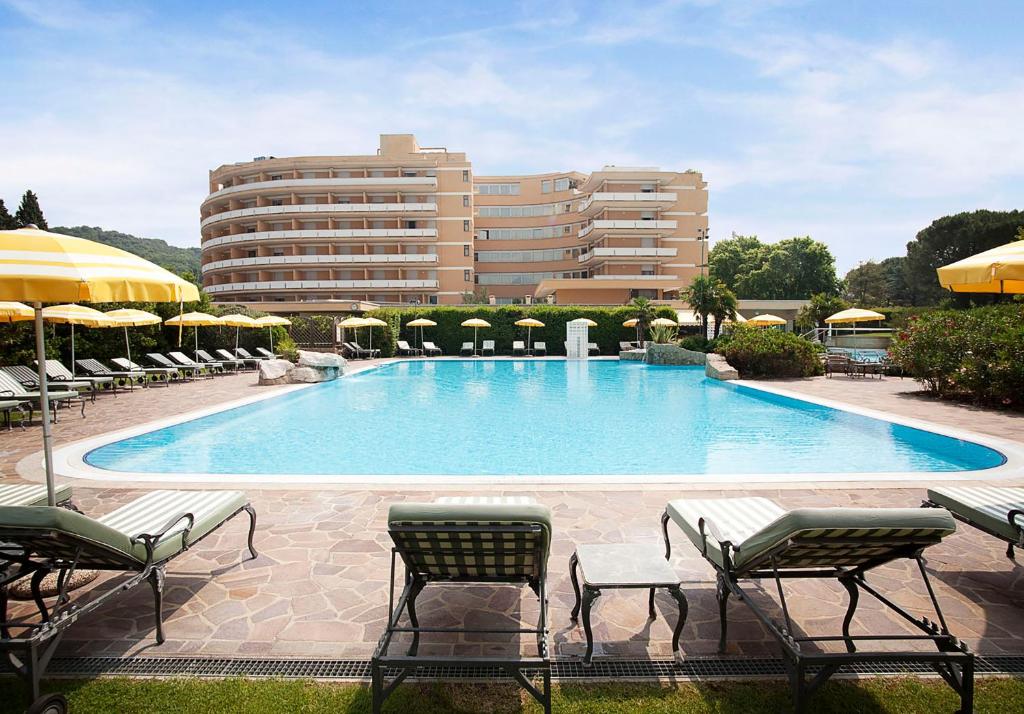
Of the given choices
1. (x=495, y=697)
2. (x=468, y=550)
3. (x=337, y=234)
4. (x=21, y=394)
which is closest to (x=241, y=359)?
(x=21, y=394)

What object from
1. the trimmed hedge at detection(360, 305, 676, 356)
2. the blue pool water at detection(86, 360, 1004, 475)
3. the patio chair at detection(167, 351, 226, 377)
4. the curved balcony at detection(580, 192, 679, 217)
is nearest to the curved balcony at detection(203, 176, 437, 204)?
the curved balcony at detection(580, 192, 679, 217)

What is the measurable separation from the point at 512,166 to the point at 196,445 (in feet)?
185

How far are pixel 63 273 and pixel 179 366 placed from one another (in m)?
17.9

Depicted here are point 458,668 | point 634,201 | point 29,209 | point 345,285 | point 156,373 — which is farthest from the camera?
point 634,201

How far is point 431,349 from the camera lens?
32.5 metres

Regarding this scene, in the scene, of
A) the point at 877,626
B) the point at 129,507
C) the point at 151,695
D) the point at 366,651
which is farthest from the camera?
the point at 129,507

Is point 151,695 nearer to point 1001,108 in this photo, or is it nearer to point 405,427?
point 405,427

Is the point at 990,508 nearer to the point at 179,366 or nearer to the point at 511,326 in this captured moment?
the point at 179,366

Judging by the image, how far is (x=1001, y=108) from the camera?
943cm

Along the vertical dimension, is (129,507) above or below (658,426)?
above

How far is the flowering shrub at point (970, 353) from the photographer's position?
37.1 feet

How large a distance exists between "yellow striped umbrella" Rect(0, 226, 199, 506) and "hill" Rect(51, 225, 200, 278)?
55164mm

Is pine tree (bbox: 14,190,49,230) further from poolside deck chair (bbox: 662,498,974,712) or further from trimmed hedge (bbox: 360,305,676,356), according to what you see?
poolside deck chair (bbox: 662,498,974,712)

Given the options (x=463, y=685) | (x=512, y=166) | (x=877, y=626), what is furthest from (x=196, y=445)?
(x=512, y=166)
